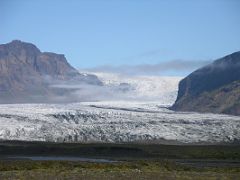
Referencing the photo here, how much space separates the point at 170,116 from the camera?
416ft

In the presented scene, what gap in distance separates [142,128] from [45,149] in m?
30.1

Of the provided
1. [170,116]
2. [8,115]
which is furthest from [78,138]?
[170,116]

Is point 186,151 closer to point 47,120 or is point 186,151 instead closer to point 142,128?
point 142,128

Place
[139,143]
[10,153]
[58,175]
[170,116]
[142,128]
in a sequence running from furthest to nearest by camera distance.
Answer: [170,116]
[142,128]
[139,143]
[10,153]
[58,175]

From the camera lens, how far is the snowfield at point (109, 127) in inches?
4422

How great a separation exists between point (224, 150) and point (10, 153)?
32394mm

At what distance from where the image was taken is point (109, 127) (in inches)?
4557

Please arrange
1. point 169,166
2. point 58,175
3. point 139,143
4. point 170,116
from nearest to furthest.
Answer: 1. point 58,175
2. point 169,166
3. point 139,143
4. point 170,116

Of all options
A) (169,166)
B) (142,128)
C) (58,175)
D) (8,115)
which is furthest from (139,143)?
(58,175)

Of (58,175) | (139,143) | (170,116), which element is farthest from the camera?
(170,116)

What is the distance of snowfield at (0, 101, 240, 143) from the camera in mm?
112312

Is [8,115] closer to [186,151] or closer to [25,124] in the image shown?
[25,124]

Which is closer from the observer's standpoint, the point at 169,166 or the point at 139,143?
the point at 169,166

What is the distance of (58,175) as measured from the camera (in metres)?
43.3
